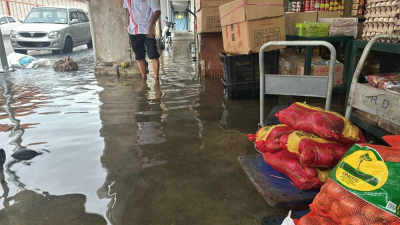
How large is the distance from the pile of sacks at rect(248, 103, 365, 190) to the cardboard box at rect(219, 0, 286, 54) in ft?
6.61

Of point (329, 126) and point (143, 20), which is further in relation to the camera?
point (143, 20)

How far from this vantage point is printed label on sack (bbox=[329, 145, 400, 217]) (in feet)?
3.91

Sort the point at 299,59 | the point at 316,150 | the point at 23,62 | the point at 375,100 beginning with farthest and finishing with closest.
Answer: the point at 23,62
the point at 299,59
the point at 375,100
the point at 316,150

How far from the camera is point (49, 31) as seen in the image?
30.8 feet

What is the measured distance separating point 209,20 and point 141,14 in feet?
4.04

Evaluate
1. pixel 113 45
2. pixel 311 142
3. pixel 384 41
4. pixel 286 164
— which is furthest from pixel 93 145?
pixel 113 45

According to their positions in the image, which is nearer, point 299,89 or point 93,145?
point 299,89

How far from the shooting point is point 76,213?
69.6 inches

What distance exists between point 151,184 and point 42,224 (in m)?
0.69

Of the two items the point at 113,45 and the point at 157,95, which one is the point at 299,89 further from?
the point at 113,45

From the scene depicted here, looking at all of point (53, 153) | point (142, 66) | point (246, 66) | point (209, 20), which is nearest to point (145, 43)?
point (142, 66)

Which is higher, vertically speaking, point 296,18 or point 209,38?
point 296,18

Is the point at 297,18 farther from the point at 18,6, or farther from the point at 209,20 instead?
the point at 18,6

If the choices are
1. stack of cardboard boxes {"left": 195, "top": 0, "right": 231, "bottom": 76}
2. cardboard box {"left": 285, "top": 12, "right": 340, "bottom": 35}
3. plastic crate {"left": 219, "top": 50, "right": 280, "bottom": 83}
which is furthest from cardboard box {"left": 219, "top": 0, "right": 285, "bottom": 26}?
stack of cardboard boxes {"left": 195, "top": 0, "right": 231, "bottom": 76}
